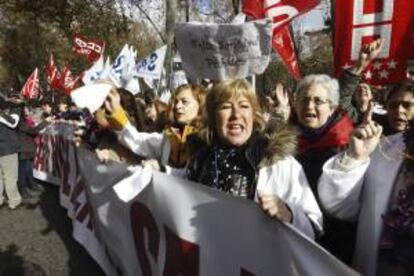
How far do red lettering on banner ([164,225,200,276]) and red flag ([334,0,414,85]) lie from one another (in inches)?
54.7

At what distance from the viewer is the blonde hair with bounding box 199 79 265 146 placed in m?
3.15

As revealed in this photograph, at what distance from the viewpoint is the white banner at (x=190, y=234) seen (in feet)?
8.64

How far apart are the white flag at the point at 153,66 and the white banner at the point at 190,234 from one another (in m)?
7.48

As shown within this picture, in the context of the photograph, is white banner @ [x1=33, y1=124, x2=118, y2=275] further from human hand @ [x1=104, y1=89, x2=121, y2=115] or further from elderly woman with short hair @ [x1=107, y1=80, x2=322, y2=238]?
elderly woman with short hair @ [x1=107, y1=80, x2=322, y2=238]

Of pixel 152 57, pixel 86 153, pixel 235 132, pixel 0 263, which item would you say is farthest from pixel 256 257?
pixel 152 57

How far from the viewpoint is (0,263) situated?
231 inches

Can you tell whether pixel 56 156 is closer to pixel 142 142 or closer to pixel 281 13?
pixel 142 142

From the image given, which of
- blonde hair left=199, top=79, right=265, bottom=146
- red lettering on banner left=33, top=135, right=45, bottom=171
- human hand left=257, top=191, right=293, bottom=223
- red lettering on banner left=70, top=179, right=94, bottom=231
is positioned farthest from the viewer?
red lettering on banner left=33, top=135, right=45, bottom=171

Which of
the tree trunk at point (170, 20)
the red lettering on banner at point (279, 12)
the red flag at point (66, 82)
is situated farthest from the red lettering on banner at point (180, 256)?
the red flag at point (66, 82)

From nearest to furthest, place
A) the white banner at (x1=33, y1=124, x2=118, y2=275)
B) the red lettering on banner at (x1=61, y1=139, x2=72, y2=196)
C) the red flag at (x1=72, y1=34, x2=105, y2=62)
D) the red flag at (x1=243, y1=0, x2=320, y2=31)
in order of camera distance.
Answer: the red flag at (x1=243, y1=0, x2=320, y2=31) < the white banner at (x1=33, y1=124, x2=118, y2=275) < the red lettering on banner at (x1=61, y1=139, x2=72, y2=196) < the red flag at (x1=72, y1=34, x2=105, y2=62)

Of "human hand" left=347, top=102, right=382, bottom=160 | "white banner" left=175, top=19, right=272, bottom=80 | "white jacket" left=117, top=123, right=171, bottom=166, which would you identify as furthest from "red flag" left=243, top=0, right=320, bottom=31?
"human hand" left=347, top=102, right=382, bottom=160

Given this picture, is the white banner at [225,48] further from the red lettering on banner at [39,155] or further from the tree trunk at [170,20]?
the tree trunk at [170,20]

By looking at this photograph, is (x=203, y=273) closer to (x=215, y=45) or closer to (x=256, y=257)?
(x=256, y=257)

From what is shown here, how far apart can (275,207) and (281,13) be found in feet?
7.77
